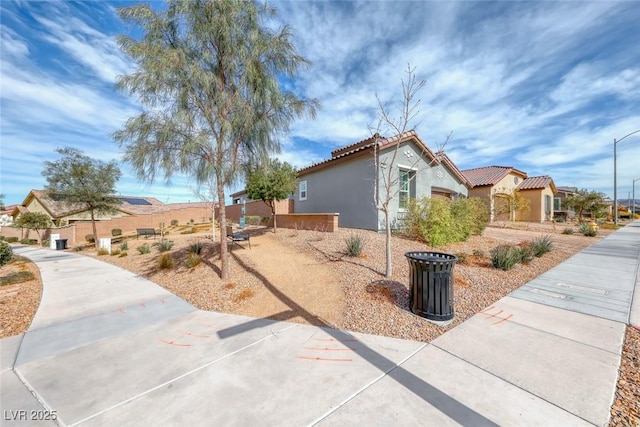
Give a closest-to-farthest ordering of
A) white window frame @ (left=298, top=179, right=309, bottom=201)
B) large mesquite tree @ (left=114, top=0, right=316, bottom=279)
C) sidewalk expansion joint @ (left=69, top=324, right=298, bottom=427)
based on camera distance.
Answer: sidewalk expansion joint @ (left=69, top=324, right=298, bottom=427) < large mesquite tree @ (left=114, top=0, right=316, bottom=279) < white window frame @ (left=298, top=179, right=309, bottom=201)

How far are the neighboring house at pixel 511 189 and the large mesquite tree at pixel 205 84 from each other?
821 inches

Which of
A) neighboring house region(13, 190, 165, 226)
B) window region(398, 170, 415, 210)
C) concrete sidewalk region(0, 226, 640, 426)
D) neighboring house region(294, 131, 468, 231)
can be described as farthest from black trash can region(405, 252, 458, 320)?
neighboring house region(13, 190, 165, 226)

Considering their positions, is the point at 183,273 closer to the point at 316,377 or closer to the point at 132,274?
the point at 132,274

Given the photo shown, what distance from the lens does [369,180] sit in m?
12.0

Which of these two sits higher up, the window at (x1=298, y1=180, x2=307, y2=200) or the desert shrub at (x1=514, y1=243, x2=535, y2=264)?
the window at (x1=298, y1=180, x2=307, y2=200)

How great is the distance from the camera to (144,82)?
579cm

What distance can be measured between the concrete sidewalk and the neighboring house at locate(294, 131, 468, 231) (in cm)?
705

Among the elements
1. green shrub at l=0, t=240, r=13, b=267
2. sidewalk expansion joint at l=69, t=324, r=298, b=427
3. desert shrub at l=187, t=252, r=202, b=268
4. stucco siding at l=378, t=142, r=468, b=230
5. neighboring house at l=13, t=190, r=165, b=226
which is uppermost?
stucco siding at l=378, t=142, r=468, b=230

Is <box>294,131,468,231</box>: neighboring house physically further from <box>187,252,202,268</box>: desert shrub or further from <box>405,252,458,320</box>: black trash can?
<box>187,252,202,268</box>: desert shrub

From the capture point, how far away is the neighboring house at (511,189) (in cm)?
2192

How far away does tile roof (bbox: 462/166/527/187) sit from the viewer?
73.7 ft

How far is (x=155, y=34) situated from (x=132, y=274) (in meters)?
7.56

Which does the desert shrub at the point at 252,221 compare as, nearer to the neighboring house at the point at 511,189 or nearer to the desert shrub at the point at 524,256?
the desert shrub at the point at 524,256

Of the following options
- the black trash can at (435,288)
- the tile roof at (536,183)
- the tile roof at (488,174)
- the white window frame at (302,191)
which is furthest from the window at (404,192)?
the tile roof at (536,183)
